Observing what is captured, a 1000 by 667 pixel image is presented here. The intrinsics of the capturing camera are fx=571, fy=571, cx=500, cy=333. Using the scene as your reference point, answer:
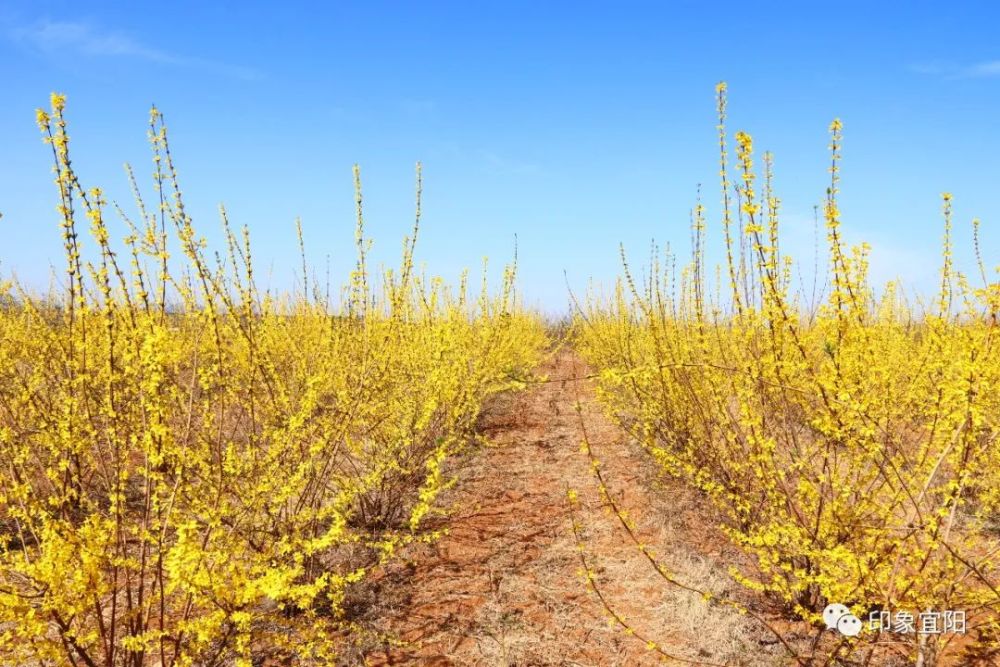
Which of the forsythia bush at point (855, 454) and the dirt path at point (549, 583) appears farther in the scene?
the dirt path at point (549, 583)

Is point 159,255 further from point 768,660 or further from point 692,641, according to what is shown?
point 768,660

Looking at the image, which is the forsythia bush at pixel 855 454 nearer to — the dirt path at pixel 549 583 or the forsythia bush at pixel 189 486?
the dirt path at pixel 549 583

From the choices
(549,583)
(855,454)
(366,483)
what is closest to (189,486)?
(366,483)

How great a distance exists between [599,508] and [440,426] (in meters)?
1.40

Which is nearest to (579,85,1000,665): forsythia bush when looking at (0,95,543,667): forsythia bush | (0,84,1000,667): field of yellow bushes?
(0,84,1000,667): field of yellow bushes

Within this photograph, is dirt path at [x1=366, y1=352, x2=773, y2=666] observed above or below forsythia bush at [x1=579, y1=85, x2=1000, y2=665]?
below

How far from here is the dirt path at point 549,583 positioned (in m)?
2.69

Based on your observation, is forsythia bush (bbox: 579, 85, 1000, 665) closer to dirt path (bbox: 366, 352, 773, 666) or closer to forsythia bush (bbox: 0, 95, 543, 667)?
dirt path (bbox: 366, 352, 773, 666)

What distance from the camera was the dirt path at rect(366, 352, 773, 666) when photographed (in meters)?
2.69

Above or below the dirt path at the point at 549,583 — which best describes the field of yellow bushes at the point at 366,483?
above

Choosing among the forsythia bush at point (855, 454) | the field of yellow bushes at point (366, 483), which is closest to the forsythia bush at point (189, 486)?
the field of yellow bushes at point (366, 483)

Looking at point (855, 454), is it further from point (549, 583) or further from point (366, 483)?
point (366, 483)

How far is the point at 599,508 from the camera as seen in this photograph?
440 cm

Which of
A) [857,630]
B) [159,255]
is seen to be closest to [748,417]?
[857,630]
